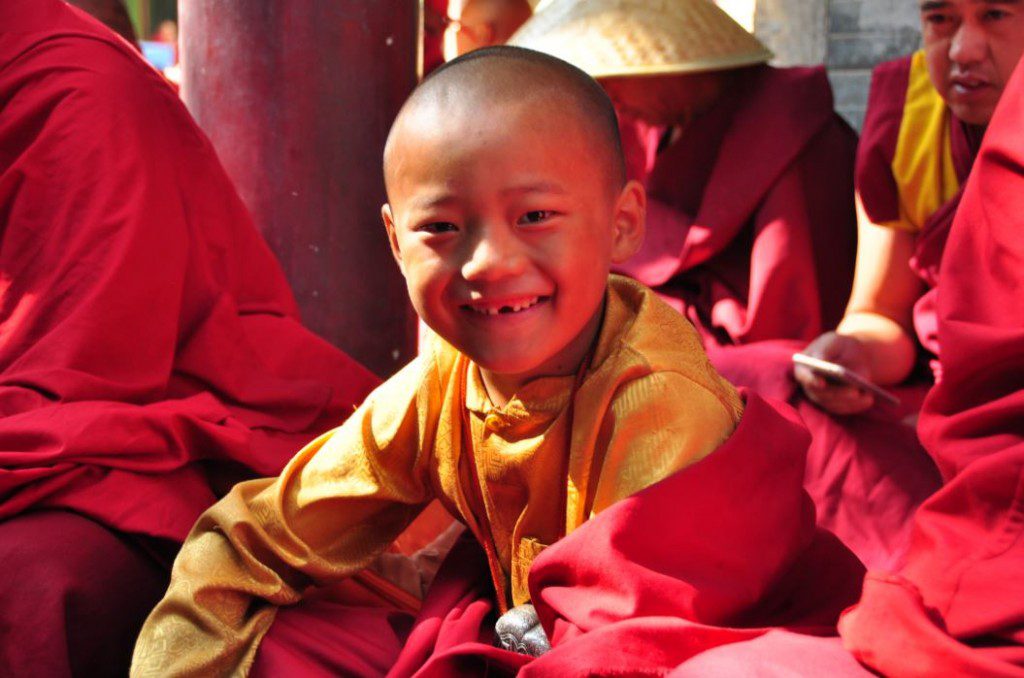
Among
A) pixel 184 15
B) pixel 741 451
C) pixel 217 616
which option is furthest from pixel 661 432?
pixel 184 15

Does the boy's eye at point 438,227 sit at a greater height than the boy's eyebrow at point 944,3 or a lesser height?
lesser

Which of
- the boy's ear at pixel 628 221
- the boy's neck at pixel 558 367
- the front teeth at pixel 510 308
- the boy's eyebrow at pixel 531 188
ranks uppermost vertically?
the boy's eyebrow at pixel 531 188

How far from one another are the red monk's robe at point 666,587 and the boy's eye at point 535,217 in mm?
349

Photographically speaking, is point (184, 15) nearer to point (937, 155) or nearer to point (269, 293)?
point (269, 293)

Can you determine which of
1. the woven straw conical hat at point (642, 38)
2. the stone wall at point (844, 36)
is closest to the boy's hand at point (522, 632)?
the woven straw conical hat at point (642, 38)

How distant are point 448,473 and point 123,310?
0.68 metres

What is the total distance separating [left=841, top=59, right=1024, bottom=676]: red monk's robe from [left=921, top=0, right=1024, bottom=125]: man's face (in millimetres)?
965

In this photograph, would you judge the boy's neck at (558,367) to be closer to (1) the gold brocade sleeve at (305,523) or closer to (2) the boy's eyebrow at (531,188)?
(1) the gold brocade sleeve at (305,523)

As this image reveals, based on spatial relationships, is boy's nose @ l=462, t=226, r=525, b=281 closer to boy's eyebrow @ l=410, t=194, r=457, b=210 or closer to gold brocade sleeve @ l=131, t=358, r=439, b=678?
boy's eyebrow @ l=410, t=194, r=457, b=210

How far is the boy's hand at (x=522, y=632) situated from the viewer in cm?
180

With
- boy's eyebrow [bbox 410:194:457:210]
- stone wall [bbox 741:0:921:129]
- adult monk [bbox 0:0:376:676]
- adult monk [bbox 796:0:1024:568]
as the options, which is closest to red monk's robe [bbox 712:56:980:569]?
adult monk [bbox 796:0:1024:568]

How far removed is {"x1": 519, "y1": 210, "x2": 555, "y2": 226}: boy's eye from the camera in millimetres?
1790

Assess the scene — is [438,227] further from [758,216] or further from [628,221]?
[758,216]

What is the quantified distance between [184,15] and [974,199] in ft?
7.55
